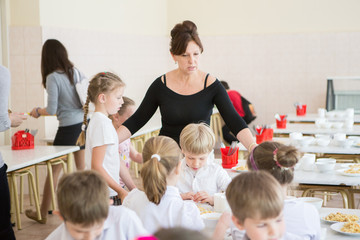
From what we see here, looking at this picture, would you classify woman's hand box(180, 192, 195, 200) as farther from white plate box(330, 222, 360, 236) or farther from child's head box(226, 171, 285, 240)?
child's head box(226, 171, 285, 240)

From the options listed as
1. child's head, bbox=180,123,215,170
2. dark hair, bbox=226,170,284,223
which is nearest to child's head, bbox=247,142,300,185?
dark hair, bbox=226,170,284,223

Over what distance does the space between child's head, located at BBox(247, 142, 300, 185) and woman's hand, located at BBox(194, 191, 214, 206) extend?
0.45m

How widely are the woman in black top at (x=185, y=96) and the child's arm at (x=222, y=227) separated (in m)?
0.82

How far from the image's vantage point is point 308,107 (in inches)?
324

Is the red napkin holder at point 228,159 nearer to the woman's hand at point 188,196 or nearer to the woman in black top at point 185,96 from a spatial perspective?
the woman in black top at point 185,96

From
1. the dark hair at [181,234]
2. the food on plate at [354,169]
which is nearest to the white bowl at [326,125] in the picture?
the food on plate at [354,169]

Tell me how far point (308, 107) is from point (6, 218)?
20.4 ft

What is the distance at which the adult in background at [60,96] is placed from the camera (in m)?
4.52

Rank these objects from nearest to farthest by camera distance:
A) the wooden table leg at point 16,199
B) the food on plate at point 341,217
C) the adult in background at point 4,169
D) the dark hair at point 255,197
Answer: the dark hair at point 255,197 < the food on plate at point 341,217 < the adult in background at point 4,169 < the wooden table leg at point 16,199

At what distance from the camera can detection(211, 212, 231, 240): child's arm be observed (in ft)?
6.49

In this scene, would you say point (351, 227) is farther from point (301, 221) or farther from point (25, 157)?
point (25, 157)

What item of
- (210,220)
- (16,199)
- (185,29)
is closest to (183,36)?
(185,29)

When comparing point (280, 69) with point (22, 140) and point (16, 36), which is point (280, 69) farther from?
point (22, 140)

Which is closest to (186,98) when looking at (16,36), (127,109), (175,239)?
(127,109)
